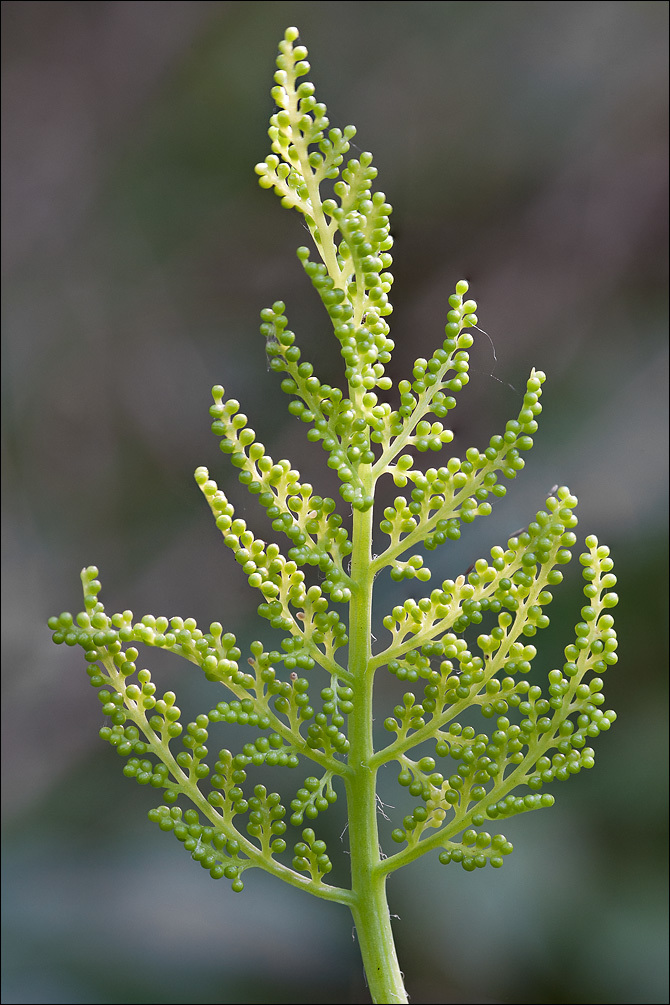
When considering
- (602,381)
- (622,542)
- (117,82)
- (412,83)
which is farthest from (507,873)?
(117,82)

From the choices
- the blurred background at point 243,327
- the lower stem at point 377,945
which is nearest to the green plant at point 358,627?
the lower stem at point 377,945

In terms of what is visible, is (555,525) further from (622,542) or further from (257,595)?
(257,595)

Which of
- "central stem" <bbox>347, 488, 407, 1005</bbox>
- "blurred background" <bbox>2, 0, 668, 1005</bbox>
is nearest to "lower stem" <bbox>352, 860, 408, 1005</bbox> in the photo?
"central stem" <bbox>347, 488, 407, 1005</bbox>

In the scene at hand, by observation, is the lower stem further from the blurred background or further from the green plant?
the blurred background

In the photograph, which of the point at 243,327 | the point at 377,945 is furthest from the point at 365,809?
the point at 243,327

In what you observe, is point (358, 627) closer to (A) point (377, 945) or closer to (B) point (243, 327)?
(A) point (377, 945)

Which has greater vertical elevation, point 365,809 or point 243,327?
point 243,327

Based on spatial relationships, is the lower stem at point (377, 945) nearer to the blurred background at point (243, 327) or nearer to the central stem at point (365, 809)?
the central stem at point (365, 809)
